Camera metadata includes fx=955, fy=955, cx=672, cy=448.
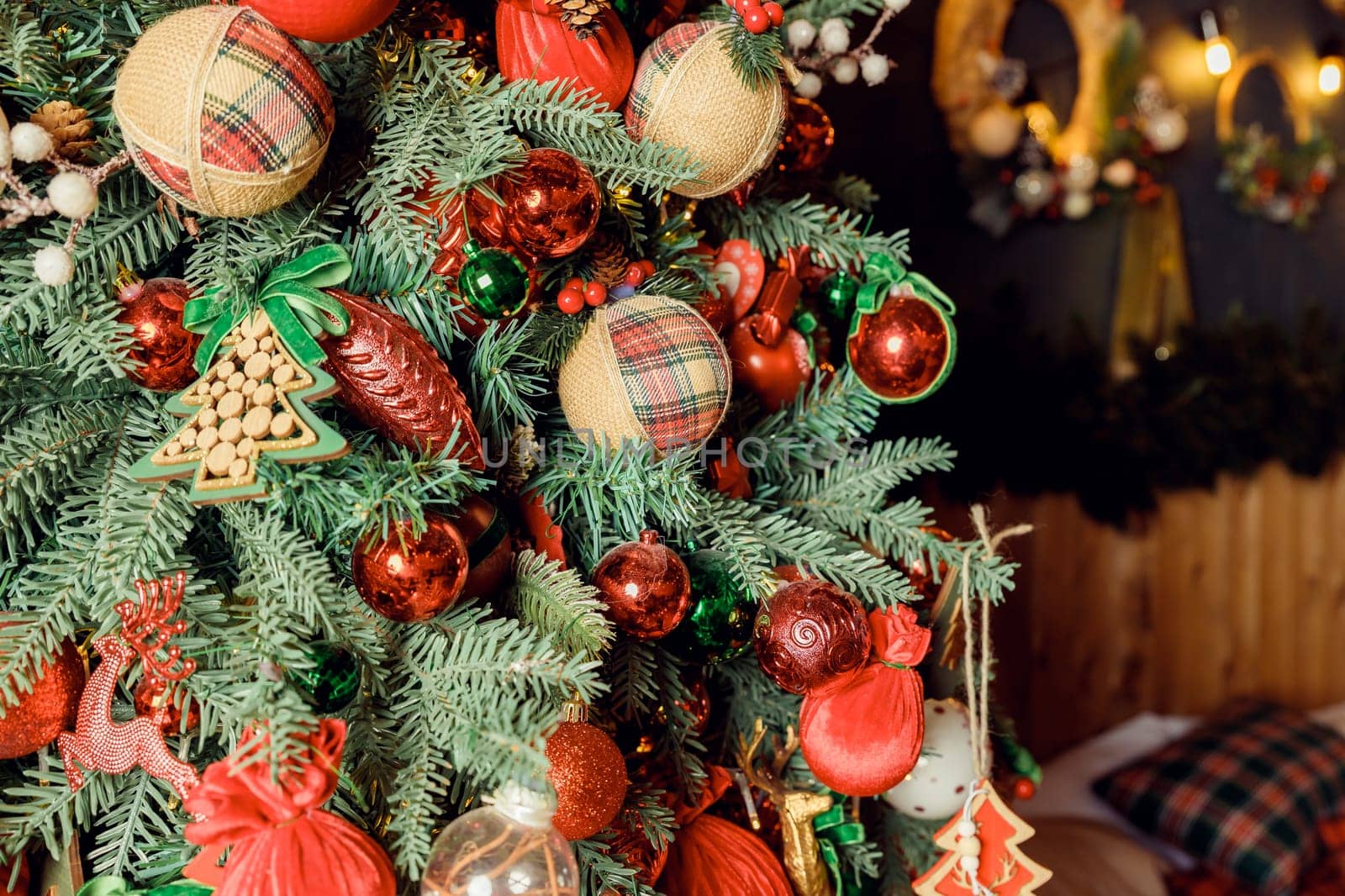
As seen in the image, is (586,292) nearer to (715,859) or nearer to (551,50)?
(551,50)

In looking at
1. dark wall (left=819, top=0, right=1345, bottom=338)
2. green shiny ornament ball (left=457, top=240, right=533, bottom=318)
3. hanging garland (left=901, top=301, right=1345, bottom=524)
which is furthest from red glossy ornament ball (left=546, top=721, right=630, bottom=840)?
dark wall (left=819, top=0, right=1345, bottom=338)

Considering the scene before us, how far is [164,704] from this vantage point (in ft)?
1.68

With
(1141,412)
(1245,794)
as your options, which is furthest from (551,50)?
(1245,794)

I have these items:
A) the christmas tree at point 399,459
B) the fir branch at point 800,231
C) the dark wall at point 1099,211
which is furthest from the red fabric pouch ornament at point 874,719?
the dark wall at point 1099,211

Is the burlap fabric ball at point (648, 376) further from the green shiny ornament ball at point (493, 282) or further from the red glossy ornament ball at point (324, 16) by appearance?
the red glossy ornament ball at point (324, 16)

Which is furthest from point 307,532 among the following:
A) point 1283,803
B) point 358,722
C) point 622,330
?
point 1283,803

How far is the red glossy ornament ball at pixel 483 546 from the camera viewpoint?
54 centimetres

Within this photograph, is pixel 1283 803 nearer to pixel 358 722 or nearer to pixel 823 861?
pixel 823 861

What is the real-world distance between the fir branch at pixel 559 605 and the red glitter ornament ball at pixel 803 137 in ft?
1.22

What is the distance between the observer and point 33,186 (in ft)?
1.65

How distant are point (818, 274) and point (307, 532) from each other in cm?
44

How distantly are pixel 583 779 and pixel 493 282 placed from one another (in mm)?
275

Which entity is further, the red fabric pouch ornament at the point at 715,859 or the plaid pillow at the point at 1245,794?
the plaid pillow at the point at 1245,794

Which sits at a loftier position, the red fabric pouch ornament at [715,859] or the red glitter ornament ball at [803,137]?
the red glitter ornament ball at [803,137]
